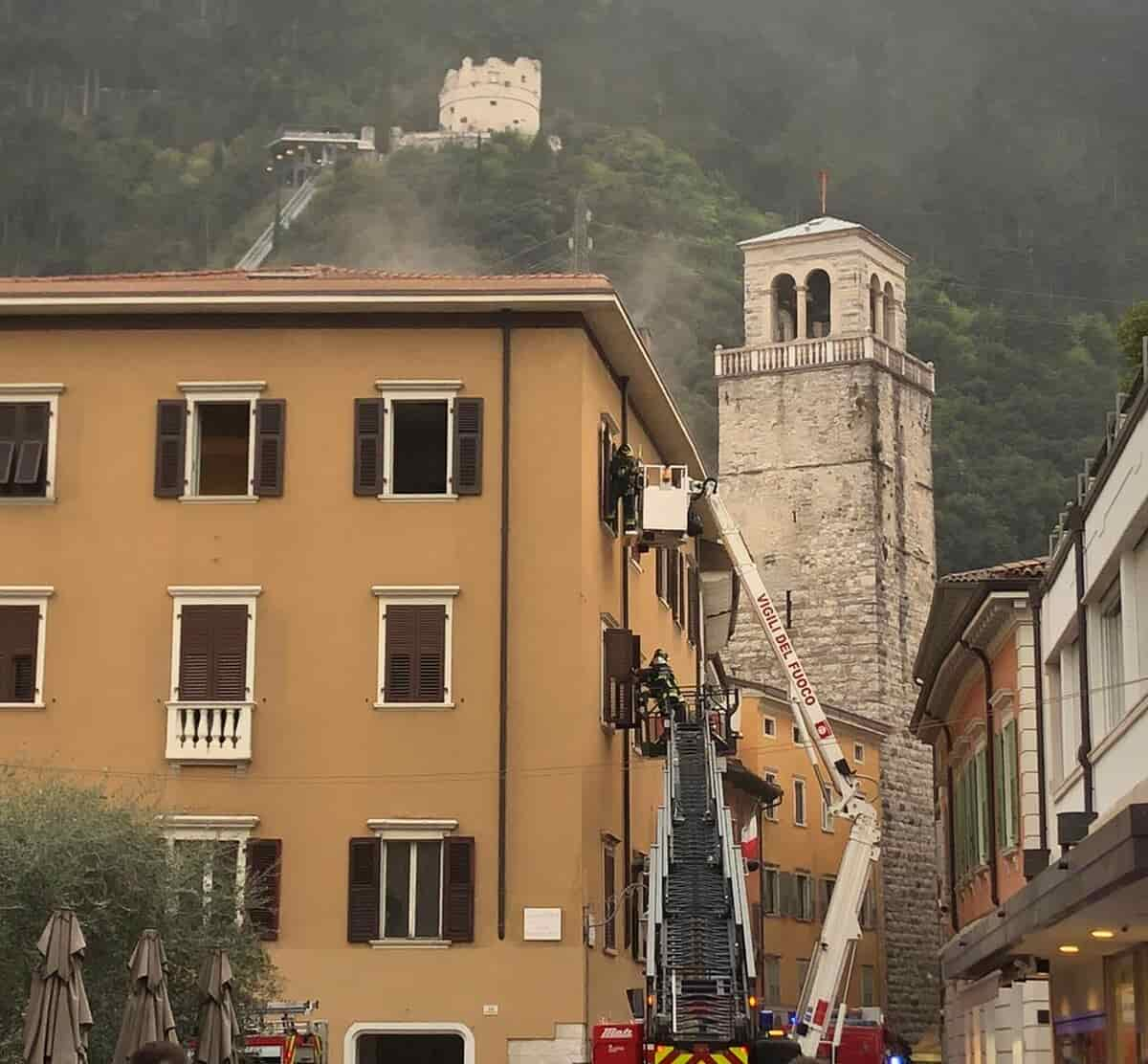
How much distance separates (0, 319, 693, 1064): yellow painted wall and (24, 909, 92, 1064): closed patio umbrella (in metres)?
10.7

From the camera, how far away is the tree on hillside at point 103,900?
1041 inches

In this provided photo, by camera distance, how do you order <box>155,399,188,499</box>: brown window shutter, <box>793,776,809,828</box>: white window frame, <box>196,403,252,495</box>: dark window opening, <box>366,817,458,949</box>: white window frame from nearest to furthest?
<box>366,817,458,949</box>: white window frame < <box>155,399,188,499</box>: brown window shutter < <box>196,403,252,495</box>: dark window opening < <box>793,776,809,828</box>: white window frame

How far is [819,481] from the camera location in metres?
80.7

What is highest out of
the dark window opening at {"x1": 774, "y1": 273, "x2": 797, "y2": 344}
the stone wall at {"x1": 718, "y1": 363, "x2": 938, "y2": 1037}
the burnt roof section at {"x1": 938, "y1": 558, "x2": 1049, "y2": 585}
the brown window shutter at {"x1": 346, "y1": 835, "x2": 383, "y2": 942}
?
the dark window opening at {"x1": 774, "y1": 273, "x2": 797, "y2": 344}

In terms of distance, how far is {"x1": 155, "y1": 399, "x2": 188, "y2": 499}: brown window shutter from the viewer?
33312mm

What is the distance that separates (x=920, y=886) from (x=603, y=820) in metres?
43.1

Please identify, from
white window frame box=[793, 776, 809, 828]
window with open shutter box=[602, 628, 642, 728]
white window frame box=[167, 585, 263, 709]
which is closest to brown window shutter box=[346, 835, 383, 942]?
white window frame box=[167, 585, 263, 709]

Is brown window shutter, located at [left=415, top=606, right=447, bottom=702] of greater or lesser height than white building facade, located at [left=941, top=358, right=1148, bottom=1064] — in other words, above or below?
above

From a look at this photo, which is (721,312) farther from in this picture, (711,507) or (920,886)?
(711,507)

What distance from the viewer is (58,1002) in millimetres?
20797

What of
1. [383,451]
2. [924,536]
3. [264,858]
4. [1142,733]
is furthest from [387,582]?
[924,536]

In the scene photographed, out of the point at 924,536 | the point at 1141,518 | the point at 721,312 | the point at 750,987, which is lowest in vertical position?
the point at 750,987

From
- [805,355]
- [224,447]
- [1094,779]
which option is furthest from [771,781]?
[1094,779]

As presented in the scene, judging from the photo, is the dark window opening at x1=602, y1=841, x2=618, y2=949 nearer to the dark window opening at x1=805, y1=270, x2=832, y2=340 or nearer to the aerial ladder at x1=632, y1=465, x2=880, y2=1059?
the aerial ladder at x1=632, y1=465, x2=880, y2=1059
